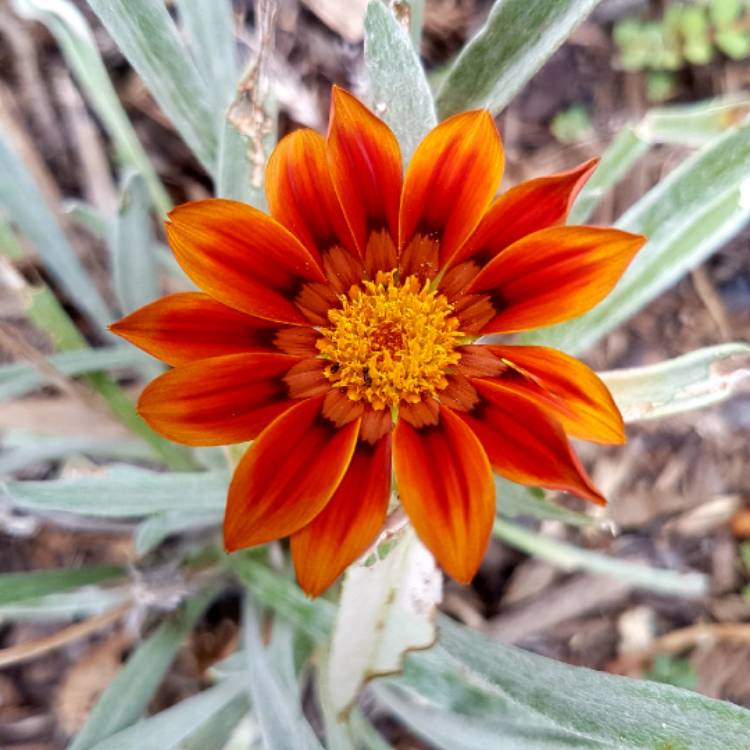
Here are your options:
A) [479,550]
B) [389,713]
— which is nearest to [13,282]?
[479,550]

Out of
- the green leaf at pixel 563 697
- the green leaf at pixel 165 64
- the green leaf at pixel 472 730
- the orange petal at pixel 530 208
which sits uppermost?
the green leaf at pixel 165 64

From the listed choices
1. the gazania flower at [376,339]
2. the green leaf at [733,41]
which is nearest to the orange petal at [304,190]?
the gazania flower at [376,339]

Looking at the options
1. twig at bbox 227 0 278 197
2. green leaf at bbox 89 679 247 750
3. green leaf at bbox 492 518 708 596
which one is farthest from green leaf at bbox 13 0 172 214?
green leaf at bbox 492 518 708 596

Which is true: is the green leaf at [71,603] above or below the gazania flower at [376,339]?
below

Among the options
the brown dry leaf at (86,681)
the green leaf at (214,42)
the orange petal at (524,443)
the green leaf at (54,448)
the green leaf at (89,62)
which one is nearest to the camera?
the orange petal at (524,443)

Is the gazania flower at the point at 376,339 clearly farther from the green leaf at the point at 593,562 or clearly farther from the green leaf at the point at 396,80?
the green leaf at the point at 593,562

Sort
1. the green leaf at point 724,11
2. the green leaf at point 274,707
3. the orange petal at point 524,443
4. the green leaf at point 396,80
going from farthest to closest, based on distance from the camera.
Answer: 1. the green leaf at point 724,11
2. the green leaf at point 274,707
3. the green leaf at point 396,80
4. the orange petal at point 524,443
